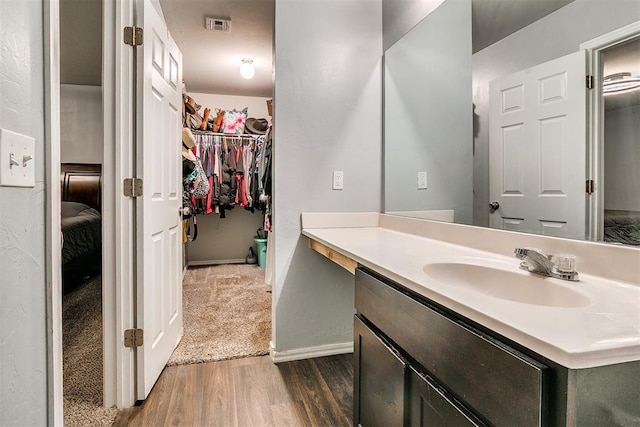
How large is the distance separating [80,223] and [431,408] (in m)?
3.71

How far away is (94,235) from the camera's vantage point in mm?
3648

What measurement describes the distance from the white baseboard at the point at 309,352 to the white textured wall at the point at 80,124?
12.9 ft

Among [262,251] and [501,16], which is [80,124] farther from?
[501,16]

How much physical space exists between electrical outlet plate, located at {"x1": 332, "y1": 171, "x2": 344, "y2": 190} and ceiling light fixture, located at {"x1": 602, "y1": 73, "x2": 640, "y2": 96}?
1350 millimetres

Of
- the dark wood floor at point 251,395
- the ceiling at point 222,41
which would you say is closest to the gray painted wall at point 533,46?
the dark wood floor at point 251,395

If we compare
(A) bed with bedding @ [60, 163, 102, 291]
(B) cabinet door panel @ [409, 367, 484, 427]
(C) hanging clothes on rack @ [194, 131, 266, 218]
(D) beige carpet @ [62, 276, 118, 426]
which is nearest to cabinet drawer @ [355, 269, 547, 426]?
(B) cabinet door panel @ [409, 367, 484, 427]

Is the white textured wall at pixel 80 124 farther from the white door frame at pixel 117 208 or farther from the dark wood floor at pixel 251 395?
the dark wood floor at pixel 251 395

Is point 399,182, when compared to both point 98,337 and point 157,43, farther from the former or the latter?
point 98,337

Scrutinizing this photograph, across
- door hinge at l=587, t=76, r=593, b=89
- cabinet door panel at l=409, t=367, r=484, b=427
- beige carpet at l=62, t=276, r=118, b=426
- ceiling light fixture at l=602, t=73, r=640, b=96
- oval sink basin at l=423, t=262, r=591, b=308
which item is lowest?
beige carpet at l=62, t=276, r=118, b=426

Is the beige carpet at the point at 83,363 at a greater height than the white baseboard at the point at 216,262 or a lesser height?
lesser

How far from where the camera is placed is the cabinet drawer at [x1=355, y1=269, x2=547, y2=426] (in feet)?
1.78

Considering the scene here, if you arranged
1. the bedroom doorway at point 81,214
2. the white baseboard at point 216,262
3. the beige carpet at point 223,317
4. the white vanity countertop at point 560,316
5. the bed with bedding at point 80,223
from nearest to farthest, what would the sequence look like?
the white vanity countertop at point 560,316 < the bedroom doorway at point 81,214 < the beige carpet at point 223,317 < the bed with bedding at point 80,223 < the white baseboard at point 216,262

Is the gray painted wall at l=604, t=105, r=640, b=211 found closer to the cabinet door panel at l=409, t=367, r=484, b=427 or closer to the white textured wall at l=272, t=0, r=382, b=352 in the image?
the cabinet door panel at l=409, t=367, r=484, b=427

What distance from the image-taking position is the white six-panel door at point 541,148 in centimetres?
104
